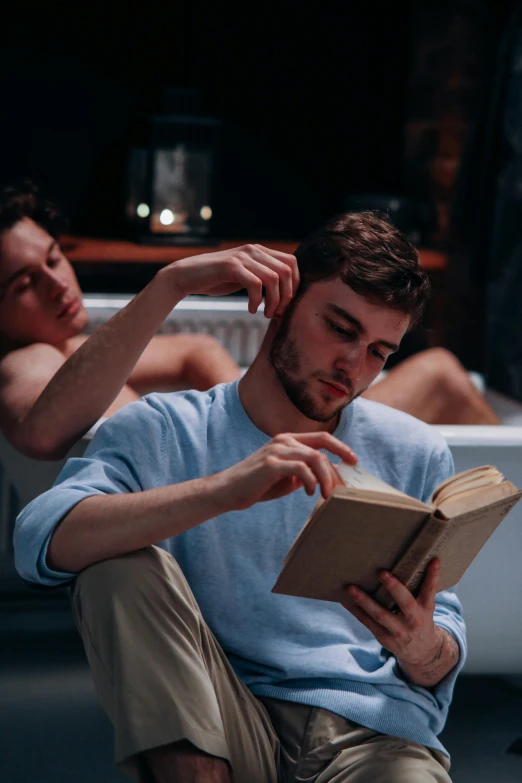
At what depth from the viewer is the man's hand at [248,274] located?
4.85ft

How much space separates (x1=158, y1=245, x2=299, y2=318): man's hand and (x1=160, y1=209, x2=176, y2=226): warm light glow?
2091 millimetres

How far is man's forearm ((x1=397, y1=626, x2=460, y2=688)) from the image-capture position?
1.41m

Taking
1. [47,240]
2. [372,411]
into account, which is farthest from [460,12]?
[372,411]

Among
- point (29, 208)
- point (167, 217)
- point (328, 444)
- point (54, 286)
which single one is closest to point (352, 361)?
point (328, 444)

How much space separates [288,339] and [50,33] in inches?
102

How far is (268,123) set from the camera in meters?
3.95

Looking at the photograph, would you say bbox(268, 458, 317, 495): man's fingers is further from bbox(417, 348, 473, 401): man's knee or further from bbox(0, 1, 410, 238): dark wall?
bbox(0, 1, 410, 238): dark wall

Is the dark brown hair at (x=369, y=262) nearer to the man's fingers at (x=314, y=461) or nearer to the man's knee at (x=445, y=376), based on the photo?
the man's fingers at (x=314, y=461)

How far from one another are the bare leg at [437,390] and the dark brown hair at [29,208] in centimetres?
78

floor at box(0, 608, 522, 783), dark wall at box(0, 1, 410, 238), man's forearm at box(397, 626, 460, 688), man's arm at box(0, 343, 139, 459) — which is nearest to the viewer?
man's forearm at box(397, 626, 460, 688)

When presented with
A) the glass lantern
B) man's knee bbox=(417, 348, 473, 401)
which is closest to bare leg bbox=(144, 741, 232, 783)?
man's knee bbox=(417, 348, 473, 401)

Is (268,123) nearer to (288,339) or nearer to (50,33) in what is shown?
(50,33)

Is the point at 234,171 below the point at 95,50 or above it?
below

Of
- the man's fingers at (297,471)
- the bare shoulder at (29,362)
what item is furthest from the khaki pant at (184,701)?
the bare shoulder at (29,362)
